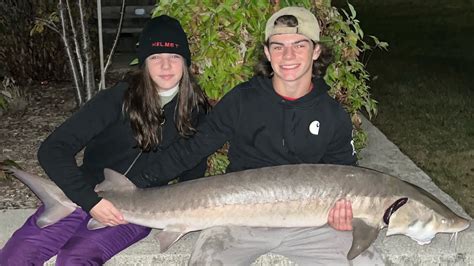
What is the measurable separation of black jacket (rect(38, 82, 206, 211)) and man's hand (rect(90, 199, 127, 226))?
3 centimetres

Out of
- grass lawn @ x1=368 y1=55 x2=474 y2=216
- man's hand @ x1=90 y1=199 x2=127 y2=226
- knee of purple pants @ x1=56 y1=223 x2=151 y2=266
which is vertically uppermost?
man's hand @ x1=90 y1=199 x2=127 y2=226

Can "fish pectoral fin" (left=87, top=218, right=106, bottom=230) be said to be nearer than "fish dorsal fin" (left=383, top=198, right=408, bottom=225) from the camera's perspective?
No

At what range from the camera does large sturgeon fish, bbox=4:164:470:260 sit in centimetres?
348

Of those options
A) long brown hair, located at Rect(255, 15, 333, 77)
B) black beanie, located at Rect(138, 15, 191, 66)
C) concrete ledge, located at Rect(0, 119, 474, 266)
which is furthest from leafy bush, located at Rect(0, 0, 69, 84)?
long brown hair, located at Rect(255, 15, 333, 77)

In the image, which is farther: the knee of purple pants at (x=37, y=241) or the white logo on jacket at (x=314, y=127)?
the white logo on jacket at (x=314, y=127)

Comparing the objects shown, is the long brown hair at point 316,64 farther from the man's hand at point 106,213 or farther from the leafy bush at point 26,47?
the leafy bush at point 26,47

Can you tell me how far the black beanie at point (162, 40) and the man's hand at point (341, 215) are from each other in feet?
4.05

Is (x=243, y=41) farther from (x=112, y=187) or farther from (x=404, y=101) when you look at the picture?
(x=404, y=101)

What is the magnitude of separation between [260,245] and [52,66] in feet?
21.2

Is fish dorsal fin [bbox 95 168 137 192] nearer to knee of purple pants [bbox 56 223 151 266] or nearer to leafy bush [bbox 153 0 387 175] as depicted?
knee of purple pants [bbox 56 223 151 266]

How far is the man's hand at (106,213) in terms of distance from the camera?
356 centimetres

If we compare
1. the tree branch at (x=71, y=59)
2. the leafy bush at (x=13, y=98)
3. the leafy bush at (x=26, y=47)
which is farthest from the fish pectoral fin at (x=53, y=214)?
the leafy bush at (x=26, y=47)

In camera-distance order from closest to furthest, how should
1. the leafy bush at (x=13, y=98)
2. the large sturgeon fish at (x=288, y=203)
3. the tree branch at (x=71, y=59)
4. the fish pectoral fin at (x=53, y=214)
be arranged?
the large sturgeon fish at (x=288, y=203)
the fish pectoral fin at (x=53, y=214)
the tree branch at (x=71, y=59)
the leafy bush at (x=13, y=98)

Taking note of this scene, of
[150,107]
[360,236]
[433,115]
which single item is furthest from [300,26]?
[433,115]
